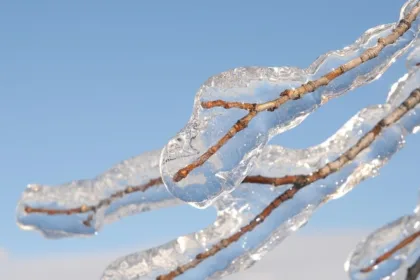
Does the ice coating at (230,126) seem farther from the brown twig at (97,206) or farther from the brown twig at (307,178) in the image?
the brown twig at (97,206)

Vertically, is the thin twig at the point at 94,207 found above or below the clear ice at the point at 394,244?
above

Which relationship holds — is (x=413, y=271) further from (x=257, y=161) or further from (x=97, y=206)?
(x=97, y=206)

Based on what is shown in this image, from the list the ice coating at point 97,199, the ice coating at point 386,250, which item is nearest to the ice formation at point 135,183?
the ice coating at point 97,199

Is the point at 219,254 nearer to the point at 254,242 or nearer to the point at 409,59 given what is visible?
the point at 254,242

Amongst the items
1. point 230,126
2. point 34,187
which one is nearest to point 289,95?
point 230,126

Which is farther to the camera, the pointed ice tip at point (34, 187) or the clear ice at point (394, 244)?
the pointed ice tip at point (34, 187)

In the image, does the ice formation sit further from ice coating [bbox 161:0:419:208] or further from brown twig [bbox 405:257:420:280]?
brown twig [bbox 405:257:420:280]

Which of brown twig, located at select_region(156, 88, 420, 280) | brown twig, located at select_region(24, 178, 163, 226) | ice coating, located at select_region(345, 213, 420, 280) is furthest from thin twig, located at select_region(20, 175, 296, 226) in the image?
ice coating, located at select_region(345, 213, 420, 280)
